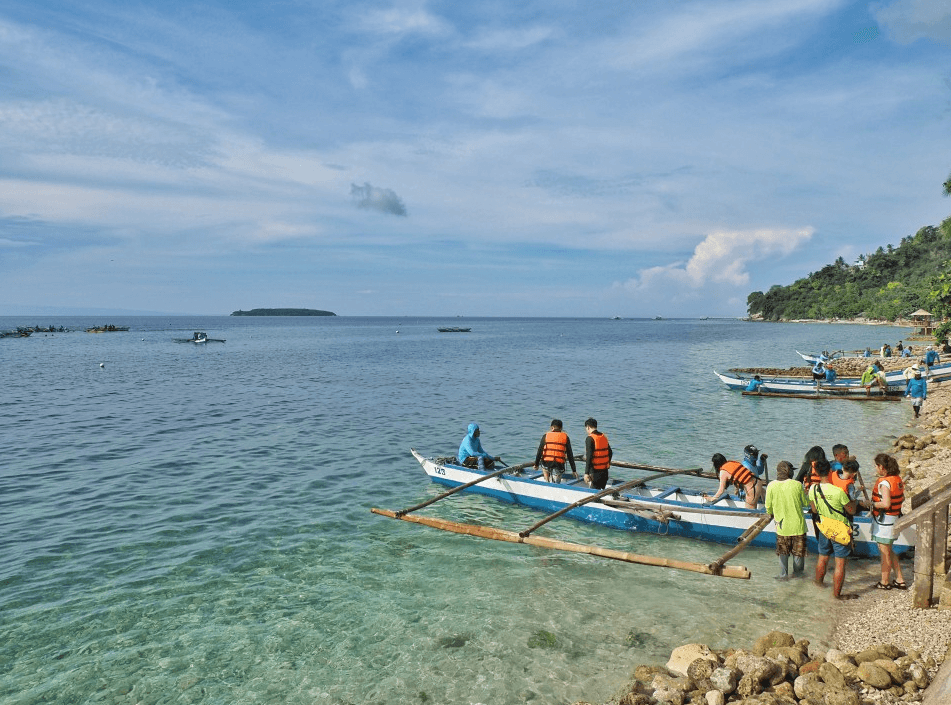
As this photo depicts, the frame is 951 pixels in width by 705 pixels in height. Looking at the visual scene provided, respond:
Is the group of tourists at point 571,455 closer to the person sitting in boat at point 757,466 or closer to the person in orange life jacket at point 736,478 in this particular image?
the person in orange life jacket at point 736,478

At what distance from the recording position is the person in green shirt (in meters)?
10.5

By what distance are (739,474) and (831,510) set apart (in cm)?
362

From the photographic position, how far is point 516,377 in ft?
177

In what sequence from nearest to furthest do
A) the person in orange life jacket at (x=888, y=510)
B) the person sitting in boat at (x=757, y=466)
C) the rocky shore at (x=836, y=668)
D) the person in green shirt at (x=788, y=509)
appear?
1. the rocky shore at (x=836, y=668)
2. the person in orange life jacket at (x=888, y=510)
3. the person in green shirt at (x=788, y=509)
4. the person sitting in boat at (x=757, y=466)

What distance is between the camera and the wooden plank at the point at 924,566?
28.1 feet

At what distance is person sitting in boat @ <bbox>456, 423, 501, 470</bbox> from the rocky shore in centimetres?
989

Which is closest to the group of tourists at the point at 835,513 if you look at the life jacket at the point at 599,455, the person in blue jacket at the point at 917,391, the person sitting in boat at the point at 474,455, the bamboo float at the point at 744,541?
the bamboo float at the point at 744,541

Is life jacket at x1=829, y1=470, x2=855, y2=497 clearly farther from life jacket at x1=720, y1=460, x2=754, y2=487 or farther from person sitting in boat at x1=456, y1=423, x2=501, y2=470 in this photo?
person sitting in boat at x1=456, y1=423, x2=501, y2=470

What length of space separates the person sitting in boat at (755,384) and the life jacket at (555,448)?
28.5 meters

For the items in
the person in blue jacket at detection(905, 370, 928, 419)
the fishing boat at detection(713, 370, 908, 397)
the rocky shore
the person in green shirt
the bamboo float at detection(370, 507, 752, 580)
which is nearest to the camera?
the rocky shore

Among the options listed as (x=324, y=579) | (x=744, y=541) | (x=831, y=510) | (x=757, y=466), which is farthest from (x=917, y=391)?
(x=324, y=579)

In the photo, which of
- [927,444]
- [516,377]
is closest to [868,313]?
[516,377]

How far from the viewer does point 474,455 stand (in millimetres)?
18312

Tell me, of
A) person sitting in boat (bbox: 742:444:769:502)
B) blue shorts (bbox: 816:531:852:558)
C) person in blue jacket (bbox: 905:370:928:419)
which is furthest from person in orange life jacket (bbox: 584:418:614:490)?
person in blue jacket (bbox: 905:370:928:419)
